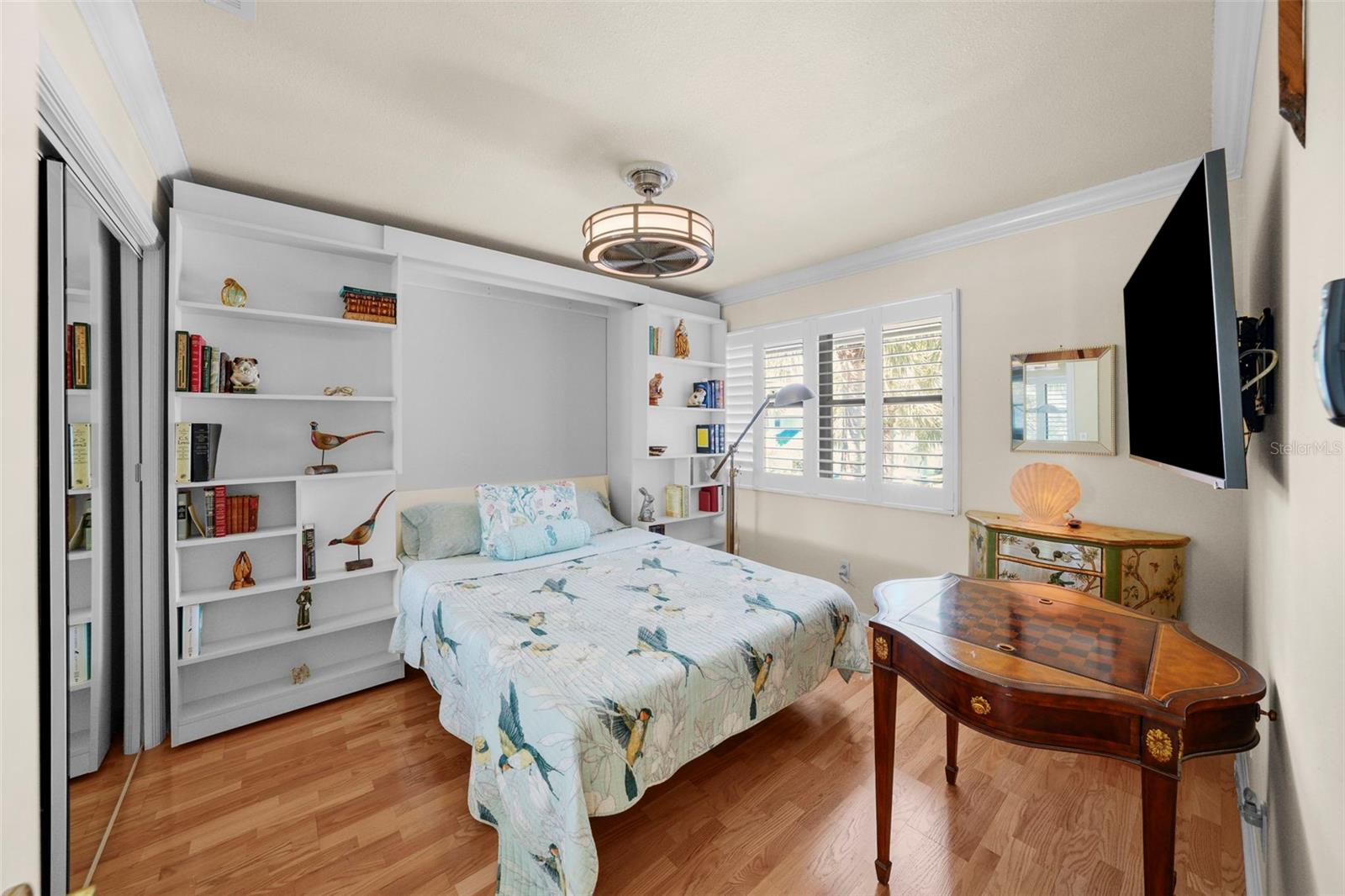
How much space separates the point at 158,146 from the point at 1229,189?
4474 millimetres

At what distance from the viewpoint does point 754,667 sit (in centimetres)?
205

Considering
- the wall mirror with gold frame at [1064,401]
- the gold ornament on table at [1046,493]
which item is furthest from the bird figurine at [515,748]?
the wall mirror with gold frame at [1064,401]

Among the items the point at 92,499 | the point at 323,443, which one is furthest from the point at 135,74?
the point at 323,443

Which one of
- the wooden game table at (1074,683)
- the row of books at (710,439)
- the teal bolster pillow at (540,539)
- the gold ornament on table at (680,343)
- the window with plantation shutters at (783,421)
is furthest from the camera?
the row of books at (710,439)

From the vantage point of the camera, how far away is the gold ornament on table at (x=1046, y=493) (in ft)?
8.54

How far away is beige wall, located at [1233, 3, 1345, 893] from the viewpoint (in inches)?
29.5

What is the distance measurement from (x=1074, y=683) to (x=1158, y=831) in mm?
318

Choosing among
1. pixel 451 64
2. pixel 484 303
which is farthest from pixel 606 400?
pixel 451 64

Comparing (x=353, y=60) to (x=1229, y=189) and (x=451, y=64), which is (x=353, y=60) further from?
(x=1229, y=189)

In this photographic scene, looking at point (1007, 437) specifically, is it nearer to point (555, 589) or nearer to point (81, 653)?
point (555, 589)

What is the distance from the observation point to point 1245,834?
166 cm

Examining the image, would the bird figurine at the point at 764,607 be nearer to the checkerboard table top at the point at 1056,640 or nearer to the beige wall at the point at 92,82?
the checkerboard table top at the point at 1056,640

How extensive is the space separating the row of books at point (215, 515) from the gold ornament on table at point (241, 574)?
134 millimetres

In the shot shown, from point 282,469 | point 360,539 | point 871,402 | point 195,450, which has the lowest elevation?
point 360,539
